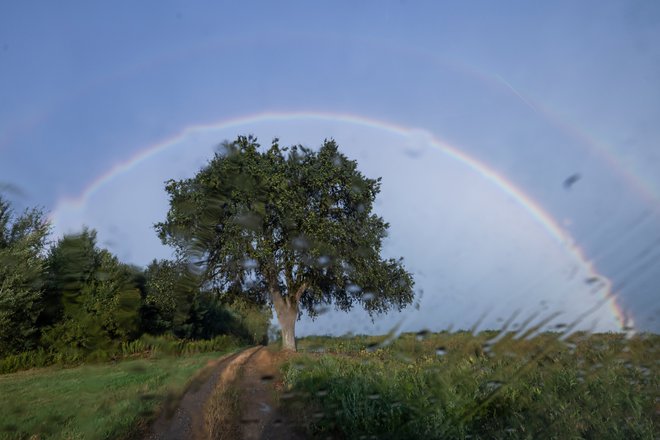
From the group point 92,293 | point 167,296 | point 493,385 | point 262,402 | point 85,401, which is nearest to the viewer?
point 167,296

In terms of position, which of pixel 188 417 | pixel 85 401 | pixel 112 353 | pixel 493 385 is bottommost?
pixel 493 385

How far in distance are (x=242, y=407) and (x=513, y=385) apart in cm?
365

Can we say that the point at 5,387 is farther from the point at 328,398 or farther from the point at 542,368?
the point at 542,368

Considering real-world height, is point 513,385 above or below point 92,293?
below

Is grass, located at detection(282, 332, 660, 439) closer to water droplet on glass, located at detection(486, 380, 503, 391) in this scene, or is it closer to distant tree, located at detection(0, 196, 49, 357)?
water droplet on glass, located at detection(486, 380, 503, 391)

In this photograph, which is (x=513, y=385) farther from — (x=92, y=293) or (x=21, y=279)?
(x=21, y=279)

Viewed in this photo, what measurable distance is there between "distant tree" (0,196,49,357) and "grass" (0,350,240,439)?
0.38 m

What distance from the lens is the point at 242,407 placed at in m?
5.37

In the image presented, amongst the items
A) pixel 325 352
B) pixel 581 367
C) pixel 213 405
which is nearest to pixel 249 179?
pixel 325 352

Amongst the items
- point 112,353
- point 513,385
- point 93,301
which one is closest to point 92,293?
A: point 93,301

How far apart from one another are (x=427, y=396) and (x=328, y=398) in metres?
1.58

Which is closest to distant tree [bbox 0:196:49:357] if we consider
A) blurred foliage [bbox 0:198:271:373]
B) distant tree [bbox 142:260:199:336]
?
blurred foliage [bbox 0:198:271:373]

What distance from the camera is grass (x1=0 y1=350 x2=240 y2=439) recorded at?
14.0ft

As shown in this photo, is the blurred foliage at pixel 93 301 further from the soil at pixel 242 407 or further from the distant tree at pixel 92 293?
the soil at pixel 242 407
